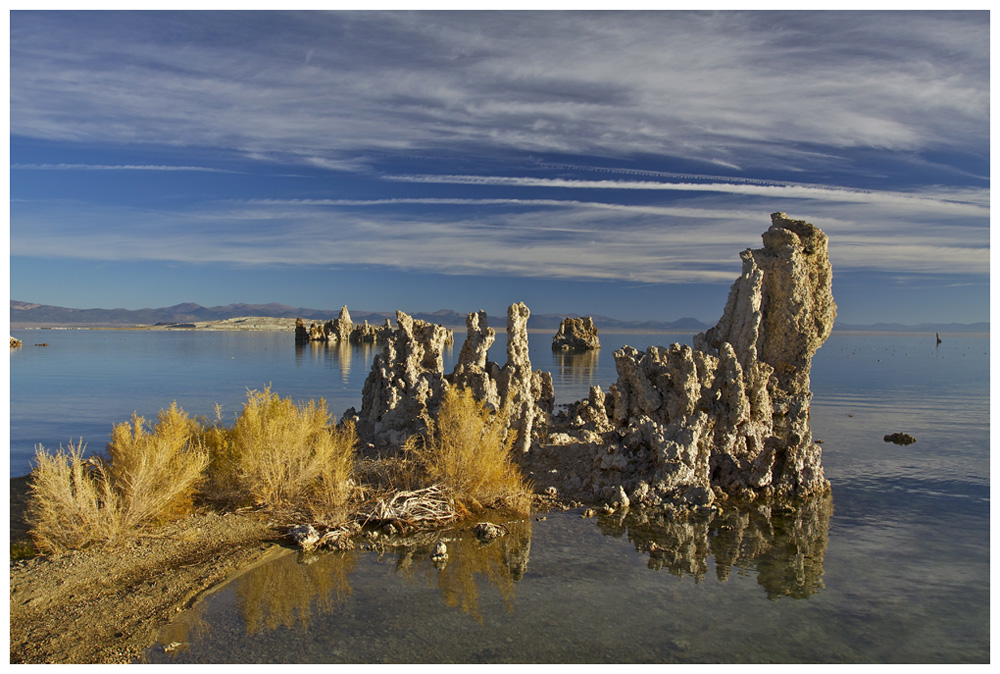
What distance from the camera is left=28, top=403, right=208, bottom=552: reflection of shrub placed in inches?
355

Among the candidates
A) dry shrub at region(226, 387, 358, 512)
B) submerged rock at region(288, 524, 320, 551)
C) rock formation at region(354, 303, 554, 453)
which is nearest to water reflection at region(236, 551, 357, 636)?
submerged rock at region(288, 524, 320, 551)

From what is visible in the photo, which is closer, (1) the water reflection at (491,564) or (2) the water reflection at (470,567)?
(1) the water reflection at (491,564)

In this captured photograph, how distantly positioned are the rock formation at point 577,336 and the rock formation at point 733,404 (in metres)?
72.4

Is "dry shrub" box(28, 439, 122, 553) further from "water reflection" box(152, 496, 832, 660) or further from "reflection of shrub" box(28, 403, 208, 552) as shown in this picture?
"water reflection" box(152, 496, 832, 660)

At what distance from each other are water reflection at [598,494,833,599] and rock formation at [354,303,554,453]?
404 centimetres

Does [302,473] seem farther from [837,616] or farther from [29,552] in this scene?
[837,616]

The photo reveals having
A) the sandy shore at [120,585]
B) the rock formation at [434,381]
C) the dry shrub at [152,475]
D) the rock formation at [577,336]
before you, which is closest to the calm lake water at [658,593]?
the sandy shore at [120,585]

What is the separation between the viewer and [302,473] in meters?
11.6

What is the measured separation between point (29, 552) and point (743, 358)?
13.5 metres

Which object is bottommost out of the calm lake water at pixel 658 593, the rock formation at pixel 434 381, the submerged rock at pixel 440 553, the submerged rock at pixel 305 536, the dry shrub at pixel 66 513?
the calm lake water at pixel 658 593

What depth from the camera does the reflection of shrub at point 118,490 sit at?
9.01 metres

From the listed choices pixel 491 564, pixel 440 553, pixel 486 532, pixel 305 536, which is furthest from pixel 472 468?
pixel 305 536

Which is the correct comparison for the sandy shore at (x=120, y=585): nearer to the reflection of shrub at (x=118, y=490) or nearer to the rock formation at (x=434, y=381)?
the reflection of shrub at (x=118, y=490)

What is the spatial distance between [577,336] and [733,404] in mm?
76472
